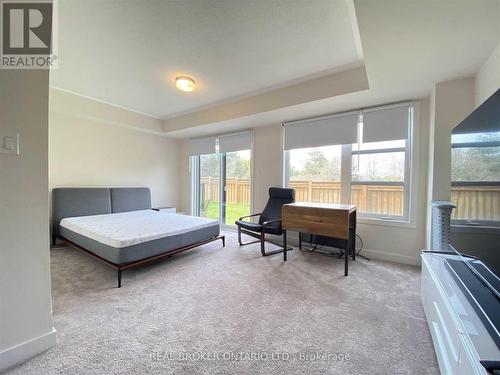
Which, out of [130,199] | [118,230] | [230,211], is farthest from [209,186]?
[118,230]

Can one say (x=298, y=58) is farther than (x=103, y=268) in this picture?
No

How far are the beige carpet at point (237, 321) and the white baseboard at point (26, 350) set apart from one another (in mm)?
53

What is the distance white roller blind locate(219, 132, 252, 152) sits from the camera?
4.34 meters

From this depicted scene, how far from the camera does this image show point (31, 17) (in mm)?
1608

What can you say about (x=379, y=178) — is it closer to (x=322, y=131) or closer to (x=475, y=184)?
(x=322, y=131)

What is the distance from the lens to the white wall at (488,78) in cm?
167

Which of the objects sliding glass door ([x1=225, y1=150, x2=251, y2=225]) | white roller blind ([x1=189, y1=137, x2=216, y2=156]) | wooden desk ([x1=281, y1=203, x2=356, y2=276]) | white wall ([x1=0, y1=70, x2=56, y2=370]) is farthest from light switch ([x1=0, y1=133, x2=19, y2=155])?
white roller blind ([x1=189, y1=137, x2=216, y2=156])

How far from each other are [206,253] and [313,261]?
1.54 meters

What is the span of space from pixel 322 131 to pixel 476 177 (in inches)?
94.2

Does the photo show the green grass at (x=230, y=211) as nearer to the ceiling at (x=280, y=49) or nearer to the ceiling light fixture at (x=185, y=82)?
the ceiling at (x=280, y=49)

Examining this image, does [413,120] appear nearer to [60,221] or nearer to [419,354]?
[419,354]

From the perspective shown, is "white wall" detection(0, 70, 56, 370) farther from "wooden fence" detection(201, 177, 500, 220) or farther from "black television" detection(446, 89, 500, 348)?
"wooden fence" detection(201, 177, 500, 220)

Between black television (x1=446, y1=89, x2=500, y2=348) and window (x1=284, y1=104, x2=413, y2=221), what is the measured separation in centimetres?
155

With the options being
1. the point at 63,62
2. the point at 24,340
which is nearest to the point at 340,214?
the point at 24,340
